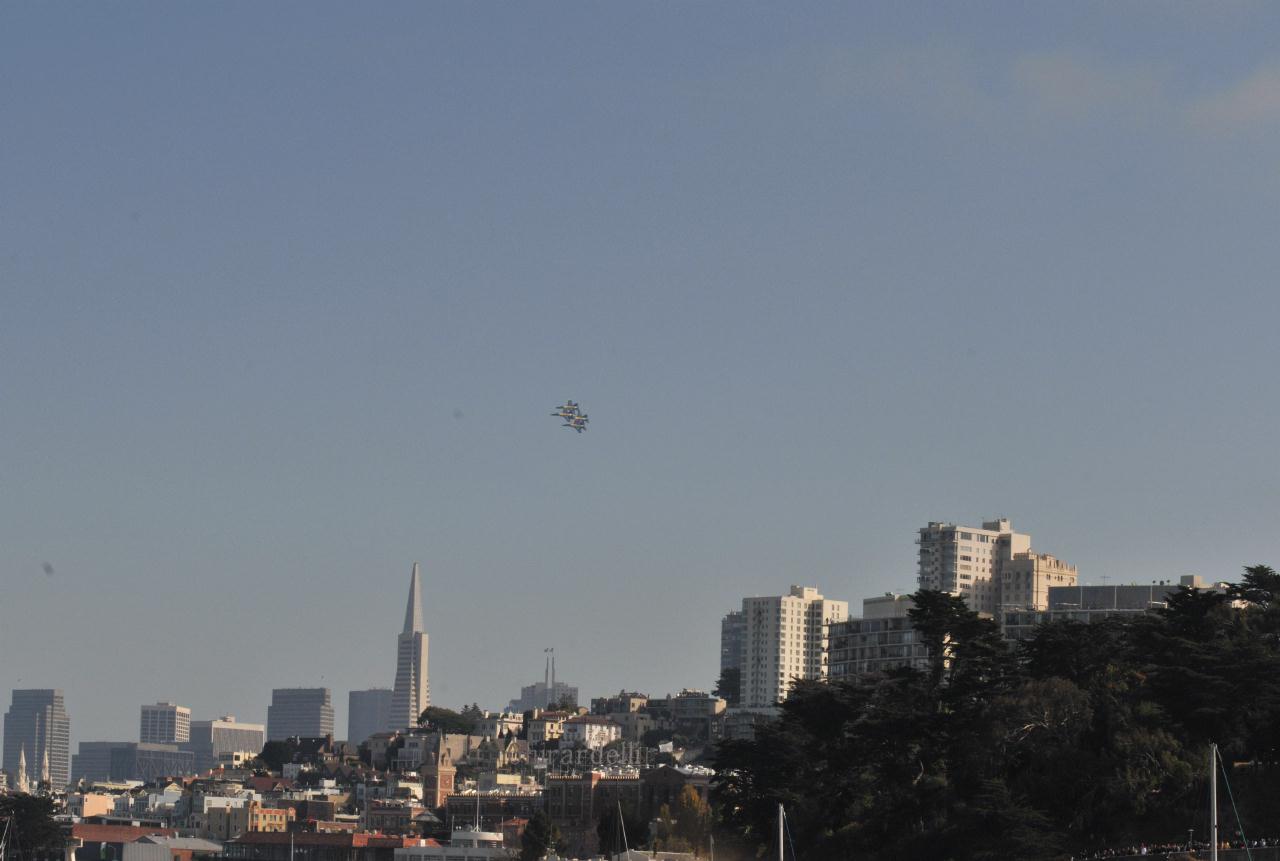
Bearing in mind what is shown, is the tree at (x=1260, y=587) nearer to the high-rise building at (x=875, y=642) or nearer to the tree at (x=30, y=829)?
the high-rise building at (x=875, y=642)

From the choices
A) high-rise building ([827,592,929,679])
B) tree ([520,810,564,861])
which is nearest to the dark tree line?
tree ([520,810,564,861])

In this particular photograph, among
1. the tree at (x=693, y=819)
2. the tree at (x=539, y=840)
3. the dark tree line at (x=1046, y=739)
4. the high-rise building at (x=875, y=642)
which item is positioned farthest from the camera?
the high-rise building at (x=875, y=642)

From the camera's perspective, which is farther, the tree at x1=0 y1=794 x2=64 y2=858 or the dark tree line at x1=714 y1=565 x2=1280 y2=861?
the tree at x1=0 y1=794 x2=64 y2=858

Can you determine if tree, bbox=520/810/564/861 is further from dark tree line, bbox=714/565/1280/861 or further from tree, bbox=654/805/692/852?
dark tree line, bbox=714/565/1280/861

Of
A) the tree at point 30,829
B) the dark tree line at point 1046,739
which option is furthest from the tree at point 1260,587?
the tree at point 30,829

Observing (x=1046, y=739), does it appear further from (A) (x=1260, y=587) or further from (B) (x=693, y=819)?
(B) (x=693, y=819)

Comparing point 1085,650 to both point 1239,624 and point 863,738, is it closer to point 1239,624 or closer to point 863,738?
point 1239,624
